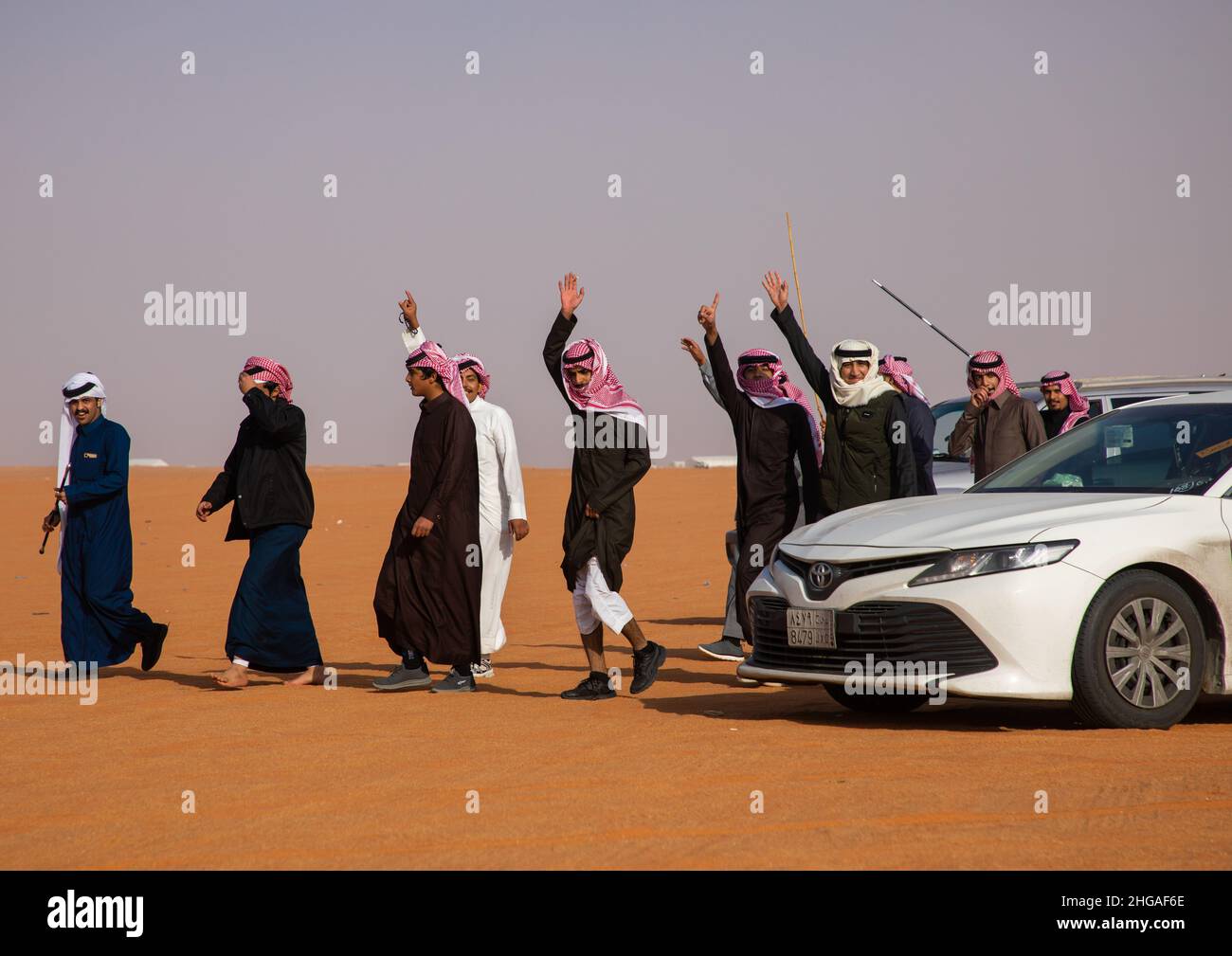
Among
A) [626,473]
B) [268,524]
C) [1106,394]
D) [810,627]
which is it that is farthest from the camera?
[1106,394]

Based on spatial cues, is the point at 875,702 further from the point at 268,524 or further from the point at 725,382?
the point at 268,524

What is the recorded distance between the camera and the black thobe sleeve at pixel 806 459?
10758mm

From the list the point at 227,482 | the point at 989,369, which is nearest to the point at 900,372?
the point at 989,369

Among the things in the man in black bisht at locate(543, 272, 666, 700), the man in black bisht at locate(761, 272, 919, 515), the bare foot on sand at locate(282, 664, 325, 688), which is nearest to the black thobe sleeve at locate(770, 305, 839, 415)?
the man in black bisht at locate(761, 272, 919, 515)

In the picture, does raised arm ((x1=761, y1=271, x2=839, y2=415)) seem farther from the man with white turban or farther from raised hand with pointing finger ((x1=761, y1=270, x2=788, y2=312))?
the man with white turban

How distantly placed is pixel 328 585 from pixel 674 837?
1617cm

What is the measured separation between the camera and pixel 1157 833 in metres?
5.79

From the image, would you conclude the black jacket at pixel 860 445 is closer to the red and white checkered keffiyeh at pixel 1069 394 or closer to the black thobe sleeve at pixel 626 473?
the black thobe sleeve at pixel 626 473

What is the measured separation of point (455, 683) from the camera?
1077 centimetres

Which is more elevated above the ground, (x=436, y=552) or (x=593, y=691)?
(x=436, y=552)

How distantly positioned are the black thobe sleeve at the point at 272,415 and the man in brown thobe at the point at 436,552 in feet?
2.85

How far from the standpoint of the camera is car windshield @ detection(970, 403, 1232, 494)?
28.2ft

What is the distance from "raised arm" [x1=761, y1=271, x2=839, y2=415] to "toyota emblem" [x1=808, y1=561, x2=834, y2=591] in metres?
2.14

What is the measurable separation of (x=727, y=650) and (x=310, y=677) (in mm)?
2982
